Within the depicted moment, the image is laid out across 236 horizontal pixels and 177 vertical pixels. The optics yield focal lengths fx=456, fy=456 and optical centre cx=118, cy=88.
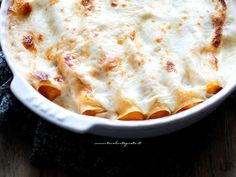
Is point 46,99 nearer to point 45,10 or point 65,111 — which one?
point 65,111

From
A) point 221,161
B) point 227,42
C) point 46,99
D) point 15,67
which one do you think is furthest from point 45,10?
point 221,161

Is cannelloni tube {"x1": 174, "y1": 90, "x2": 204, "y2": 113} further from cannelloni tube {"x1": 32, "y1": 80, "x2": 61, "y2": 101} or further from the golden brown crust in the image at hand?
cannelloni tube {"x1": 32, "y1": 80, "x2": 61, "y2": 101}

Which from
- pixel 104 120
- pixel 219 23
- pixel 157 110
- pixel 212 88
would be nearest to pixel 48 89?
pixel 104 120

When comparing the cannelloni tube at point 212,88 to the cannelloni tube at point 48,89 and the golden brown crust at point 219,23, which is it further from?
the cannelloni tube at point 48,89

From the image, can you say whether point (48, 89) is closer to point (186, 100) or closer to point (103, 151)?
point (103, 151)

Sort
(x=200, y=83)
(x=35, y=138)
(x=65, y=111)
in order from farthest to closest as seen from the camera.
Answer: (x=35, y=138) < (x=200, y=83) < (x=65, y=111)

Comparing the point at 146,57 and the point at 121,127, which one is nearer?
the point at 121,127

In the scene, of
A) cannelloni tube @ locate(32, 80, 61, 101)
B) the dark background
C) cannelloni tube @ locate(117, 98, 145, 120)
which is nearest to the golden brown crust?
the dark background
